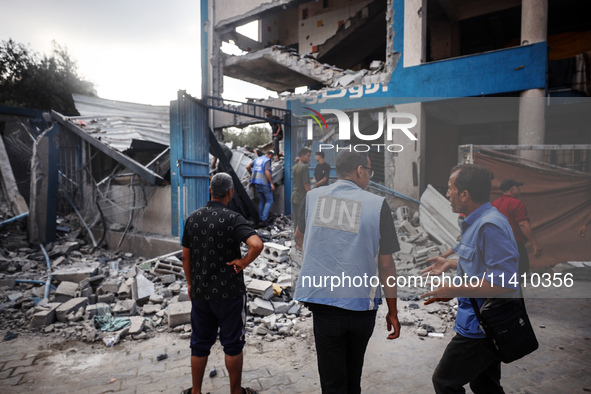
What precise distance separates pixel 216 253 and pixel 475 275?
5.68 ft

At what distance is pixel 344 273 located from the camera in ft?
6.68

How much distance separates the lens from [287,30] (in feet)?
52.0

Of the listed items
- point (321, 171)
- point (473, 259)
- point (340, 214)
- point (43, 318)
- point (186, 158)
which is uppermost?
point (186, 158)

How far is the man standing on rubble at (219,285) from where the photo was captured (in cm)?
263

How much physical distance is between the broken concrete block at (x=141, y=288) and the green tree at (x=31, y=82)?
23.8 m

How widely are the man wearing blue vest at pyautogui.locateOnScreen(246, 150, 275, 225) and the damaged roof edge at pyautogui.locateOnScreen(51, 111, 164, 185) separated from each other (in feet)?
7.83

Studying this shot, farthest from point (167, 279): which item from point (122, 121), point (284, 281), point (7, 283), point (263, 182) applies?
point (122, 121)

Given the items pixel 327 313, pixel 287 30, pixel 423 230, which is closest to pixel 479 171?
pixel 327 313

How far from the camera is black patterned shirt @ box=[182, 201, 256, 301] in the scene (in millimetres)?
2627

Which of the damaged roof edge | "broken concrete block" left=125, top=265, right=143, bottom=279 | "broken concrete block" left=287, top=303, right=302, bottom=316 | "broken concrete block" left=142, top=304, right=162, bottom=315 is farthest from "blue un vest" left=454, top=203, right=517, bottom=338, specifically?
the damaged roof edge

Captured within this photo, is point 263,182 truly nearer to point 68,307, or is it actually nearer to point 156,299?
point 156,299

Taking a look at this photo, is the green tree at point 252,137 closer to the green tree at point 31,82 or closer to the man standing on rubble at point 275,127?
the green tree at point 31,82

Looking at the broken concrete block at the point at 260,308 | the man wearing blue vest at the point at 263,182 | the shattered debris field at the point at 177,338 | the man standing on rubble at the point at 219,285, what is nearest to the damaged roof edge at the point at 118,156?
the shattered debris field at the point at 177,338

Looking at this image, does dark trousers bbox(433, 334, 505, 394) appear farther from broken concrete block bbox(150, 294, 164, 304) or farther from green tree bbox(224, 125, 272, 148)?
green tree bbox(224, 125, 272, 148)
